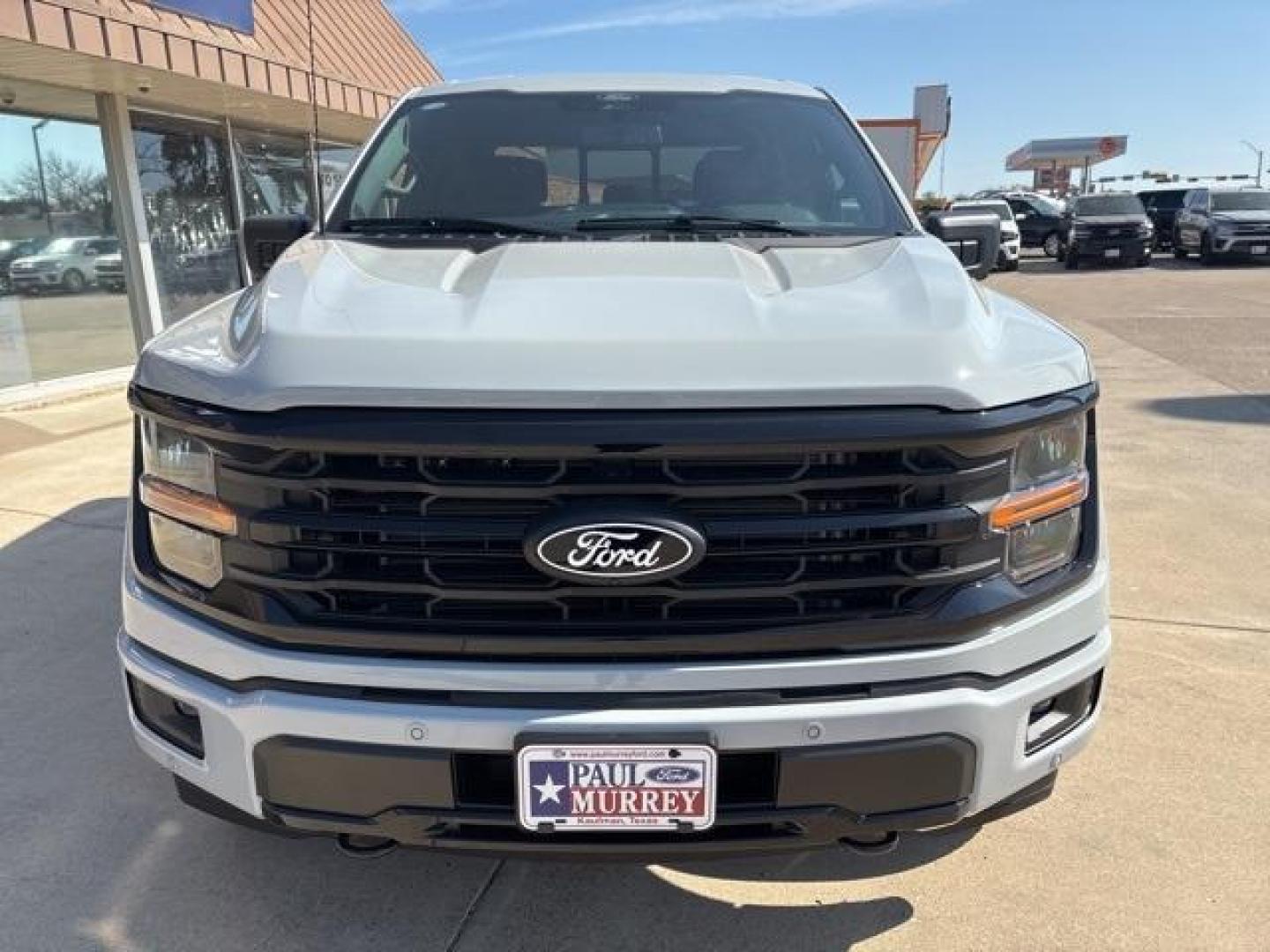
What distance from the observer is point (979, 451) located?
1907 millimetres

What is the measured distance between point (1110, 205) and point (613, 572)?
2732cm

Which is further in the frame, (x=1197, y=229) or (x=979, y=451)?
(x=1197, y=229)

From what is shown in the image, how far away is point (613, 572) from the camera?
6.05 feet

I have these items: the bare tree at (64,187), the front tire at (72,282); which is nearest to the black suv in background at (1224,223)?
the bare tree at (64,187)

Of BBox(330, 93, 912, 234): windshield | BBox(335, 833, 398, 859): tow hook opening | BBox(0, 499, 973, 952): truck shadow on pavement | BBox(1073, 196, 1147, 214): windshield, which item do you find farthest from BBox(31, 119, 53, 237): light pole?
BBox(1073, 196, 1147, 214): windshield

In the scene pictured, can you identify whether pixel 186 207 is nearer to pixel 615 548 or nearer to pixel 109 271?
pixel 109 271

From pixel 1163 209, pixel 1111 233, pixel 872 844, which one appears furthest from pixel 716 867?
pixel 1163 209

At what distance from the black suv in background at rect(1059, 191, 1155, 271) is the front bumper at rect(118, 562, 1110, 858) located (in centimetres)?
2569

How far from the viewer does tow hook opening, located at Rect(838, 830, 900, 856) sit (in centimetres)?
204

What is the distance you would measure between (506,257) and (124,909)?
183 cm

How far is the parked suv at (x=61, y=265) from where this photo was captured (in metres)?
8.89

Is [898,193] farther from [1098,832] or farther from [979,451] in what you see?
[1098,832]

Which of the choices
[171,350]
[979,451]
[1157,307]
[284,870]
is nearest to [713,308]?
[979,451]

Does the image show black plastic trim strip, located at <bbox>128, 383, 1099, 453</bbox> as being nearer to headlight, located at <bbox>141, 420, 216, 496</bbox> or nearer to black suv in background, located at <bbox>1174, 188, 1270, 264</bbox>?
headlight, located at <bbox>141, 420, 216, 496</bbox>
